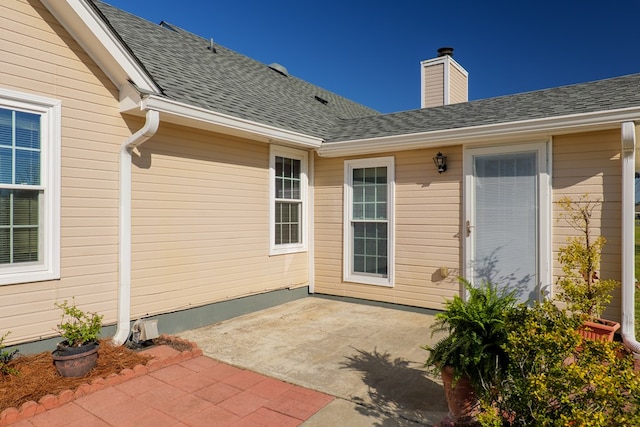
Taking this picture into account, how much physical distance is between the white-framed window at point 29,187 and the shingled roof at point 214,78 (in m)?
1.18

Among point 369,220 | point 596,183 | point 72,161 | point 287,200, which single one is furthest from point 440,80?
point 72,161

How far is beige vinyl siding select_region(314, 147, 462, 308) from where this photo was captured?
5.66m

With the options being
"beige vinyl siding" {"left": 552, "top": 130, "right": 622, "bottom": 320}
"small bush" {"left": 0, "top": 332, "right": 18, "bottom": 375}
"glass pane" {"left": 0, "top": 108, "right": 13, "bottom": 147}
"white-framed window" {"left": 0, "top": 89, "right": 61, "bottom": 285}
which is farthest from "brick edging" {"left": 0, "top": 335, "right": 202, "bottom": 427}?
"beige vinyl siding" {"left": 552, "top": 130, "right": 622, "bottom": 320}

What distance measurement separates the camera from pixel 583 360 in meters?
2.00

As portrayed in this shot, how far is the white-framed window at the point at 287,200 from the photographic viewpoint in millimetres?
6293

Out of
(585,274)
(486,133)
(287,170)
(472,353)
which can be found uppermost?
(486,133)

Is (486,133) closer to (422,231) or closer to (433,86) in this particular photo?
A: (422,231)

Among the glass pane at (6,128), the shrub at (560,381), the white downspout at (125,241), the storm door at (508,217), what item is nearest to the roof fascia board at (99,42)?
the white downspout at (125,241)

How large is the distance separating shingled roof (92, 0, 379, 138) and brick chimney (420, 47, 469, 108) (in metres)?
2.94

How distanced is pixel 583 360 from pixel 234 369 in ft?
9.81

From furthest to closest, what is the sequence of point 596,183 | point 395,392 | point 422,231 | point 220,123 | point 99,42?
point 422,231 < point 220,123 < point 596,183 < point 99,42 < point 395,392

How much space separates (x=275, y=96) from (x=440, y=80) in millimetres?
5034

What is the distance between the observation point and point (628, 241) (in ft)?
13.9

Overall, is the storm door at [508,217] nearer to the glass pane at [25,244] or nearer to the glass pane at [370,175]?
the glass pane at [370,175]
